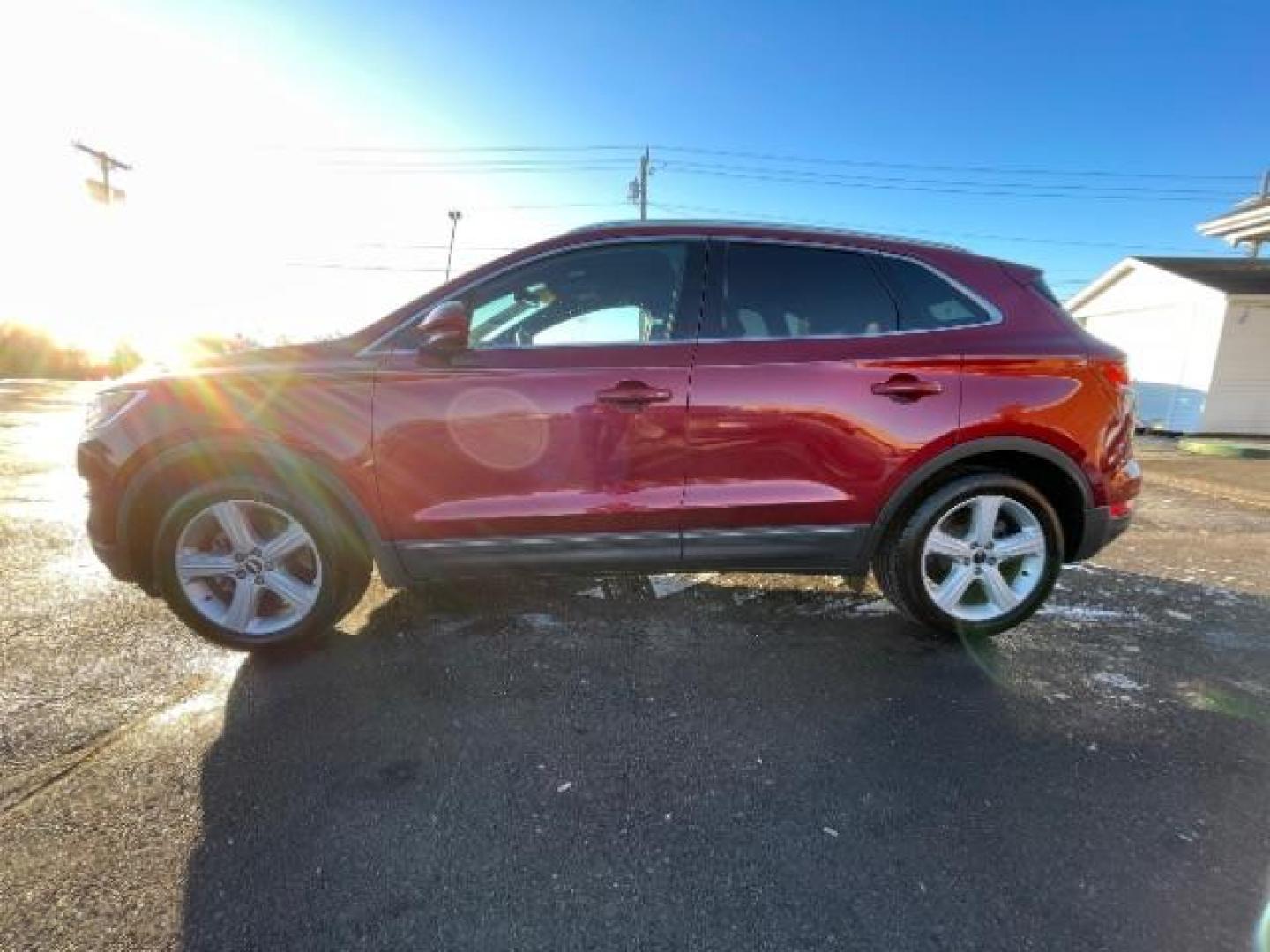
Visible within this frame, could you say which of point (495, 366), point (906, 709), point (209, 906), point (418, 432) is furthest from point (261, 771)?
point (906, 709)

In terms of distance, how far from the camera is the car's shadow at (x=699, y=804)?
1.61 meters

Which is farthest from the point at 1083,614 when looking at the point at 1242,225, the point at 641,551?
the point at 1242,225

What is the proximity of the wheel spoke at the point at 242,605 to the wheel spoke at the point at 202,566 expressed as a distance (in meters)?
0.08

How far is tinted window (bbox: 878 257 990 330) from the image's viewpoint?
115 inches

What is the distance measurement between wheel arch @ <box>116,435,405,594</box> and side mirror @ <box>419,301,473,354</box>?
2.31 ft

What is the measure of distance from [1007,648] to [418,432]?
2841mm

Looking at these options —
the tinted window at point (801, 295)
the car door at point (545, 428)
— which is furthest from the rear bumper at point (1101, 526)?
the car door at point (545, 428)

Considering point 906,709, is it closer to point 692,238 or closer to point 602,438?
point 602,438

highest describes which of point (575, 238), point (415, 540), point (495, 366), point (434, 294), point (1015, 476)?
point (575, 238)

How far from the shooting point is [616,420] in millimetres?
2730

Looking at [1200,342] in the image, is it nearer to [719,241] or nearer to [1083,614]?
[1083,614]

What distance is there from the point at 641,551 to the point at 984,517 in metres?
1.59

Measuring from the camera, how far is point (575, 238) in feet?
9.55

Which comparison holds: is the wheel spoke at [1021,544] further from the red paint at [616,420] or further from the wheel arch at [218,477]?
the wheel arch at [218,477]
